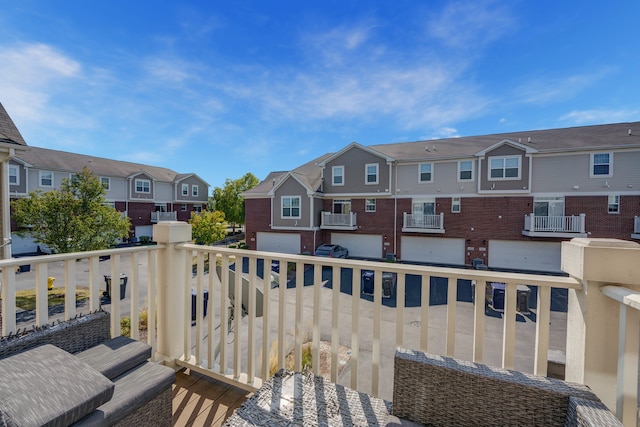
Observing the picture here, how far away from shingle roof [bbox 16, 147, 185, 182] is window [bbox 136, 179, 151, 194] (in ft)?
2.19

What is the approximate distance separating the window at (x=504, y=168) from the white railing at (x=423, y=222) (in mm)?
3183

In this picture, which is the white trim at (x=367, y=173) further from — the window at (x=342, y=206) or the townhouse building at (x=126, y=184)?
the townhouse building at (x=126, y=184)

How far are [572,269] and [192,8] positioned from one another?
23.7ft

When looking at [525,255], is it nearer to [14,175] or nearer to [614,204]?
[614,204]

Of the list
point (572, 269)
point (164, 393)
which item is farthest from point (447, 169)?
point (164, 393)

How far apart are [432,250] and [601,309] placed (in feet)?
47.1

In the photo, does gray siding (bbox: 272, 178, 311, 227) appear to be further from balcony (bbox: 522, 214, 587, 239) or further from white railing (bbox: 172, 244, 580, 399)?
white railing (bbox: 172, 244, 580, 399)

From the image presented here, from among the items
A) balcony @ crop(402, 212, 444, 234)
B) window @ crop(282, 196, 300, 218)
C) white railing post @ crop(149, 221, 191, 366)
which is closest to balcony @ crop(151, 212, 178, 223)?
window @ crop(282, 196, 300, 218)

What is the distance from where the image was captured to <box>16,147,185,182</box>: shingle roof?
16938 millimetres

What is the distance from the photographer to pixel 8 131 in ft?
18.9

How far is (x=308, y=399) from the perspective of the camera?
1.46 meters

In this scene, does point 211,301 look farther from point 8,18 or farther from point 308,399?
point 8,18

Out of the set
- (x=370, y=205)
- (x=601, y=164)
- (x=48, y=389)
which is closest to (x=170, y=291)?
(x=48, y=389)

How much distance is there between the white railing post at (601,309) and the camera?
114cm
